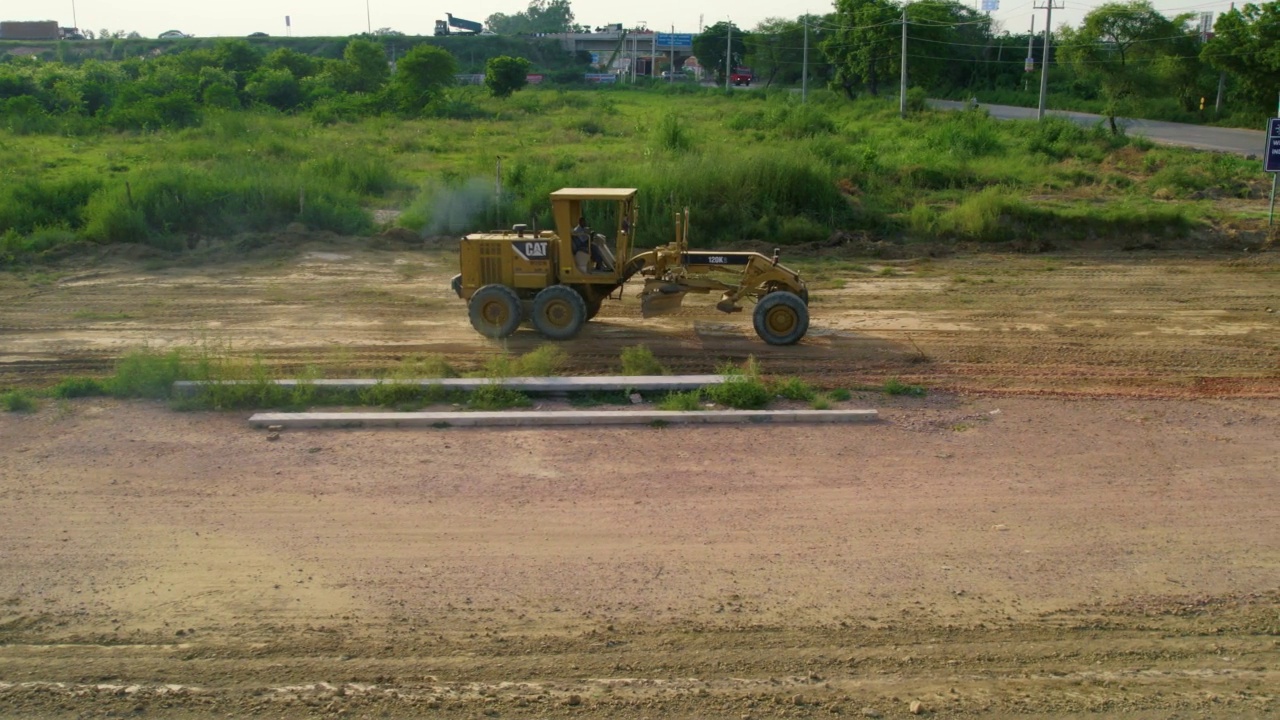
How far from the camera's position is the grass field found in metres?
21.7

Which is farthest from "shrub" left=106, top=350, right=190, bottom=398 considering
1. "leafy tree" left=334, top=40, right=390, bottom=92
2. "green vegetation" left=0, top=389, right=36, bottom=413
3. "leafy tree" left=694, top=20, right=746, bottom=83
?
"leafy tree" left=694, top=20, right=746, bottom=83

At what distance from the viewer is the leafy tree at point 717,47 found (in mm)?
90188

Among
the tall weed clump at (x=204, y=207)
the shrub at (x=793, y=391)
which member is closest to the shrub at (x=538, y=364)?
the shrub at (x=793, y=391)

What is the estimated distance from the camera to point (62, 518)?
8742 mm

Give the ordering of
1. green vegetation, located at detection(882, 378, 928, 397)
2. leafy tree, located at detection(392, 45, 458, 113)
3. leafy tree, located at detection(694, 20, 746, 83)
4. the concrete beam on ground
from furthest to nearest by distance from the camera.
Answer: leafy tree, located at detection(694, 20, 746, 83), leafy tree, located at detection(392, 45, 458, 113), green vegetation, located at detection(882, 378, 928, 397), the concrete beam on ground

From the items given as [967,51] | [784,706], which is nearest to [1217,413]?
[784,706]

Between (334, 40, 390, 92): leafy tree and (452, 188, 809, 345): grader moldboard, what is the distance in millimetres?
43248

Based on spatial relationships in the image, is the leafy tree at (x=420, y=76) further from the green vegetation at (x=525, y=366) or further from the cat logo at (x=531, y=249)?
the green vegetation at (x=525, y=366)

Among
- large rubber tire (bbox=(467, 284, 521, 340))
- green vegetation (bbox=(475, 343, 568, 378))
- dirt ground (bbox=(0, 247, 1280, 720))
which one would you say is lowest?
dirt ground (bbox=(0, 247, 1280, 720))

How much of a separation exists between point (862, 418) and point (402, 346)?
20.5 feet

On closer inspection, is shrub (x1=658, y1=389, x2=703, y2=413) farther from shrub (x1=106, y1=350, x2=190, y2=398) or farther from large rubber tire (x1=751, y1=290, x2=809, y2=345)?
shrub (x1=106, y1=350, x2=190, y2=398)

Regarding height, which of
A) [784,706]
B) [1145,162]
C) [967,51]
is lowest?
[784,706]

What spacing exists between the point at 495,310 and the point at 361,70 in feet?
149

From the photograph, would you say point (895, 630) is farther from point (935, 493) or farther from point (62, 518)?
point (62, 518)
